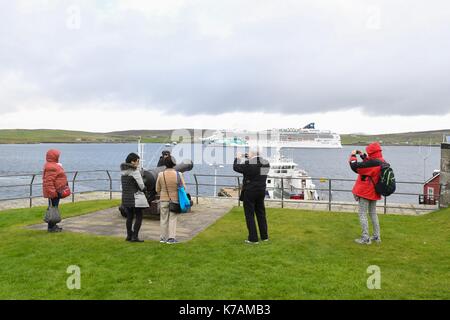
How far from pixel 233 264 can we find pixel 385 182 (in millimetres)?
3368

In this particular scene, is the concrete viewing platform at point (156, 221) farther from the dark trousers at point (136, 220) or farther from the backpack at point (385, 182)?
the backpack at point (385, 182)

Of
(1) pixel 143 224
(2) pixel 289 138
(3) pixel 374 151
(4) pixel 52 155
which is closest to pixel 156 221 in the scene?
(1) pixel 143 224

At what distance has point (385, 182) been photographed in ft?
24.3

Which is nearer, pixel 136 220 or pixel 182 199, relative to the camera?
pixel 182 199

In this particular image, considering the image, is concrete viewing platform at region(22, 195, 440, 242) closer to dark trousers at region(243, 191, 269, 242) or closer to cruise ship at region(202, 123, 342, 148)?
dark trousers at region(243, 191, 269, 242)

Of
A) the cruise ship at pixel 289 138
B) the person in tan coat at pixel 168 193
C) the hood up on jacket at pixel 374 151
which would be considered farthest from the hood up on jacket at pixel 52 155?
the cruise ship at pixel 289 138

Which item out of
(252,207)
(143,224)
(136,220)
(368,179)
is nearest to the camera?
(368,179)

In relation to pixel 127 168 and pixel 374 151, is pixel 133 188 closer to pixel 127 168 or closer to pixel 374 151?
pixel 127 168

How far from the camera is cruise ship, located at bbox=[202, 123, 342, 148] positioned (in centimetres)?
7056

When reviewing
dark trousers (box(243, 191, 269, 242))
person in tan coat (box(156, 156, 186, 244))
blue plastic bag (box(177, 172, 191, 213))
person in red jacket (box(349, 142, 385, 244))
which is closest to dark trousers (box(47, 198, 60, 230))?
person in tan coat (box(156, 156, 186, 244))

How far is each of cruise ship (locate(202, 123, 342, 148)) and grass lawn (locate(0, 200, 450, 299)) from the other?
57.3 metres

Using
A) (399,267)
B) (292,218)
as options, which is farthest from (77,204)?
(399,267)

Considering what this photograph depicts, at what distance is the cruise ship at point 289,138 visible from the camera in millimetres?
70562
